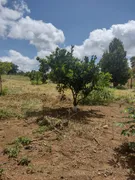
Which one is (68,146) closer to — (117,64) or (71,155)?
(71,155)

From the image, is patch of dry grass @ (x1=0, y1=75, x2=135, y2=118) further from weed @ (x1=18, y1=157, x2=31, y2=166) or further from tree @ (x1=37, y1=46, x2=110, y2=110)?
weed @ (x1=18, y1=157, x2=31, y2=166)

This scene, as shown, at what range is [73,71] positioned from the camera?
291 inches

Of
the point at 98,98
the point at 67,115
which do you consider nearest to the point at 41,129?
the point at 67,115

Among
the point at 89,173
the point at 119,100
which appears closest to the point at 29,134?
the point at 89,173

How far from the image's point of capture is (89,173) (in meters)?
3.06

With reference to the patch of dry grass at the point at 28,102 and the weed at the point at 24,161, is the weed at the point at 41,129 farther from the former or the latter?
the patch of dry grass at the point at 28,102

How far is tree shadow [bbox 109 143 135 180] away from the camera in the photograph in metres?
3.21

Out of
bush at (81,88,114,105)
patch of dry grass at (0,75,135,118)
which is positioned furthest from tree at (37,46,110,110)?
bush at (81,88,114,105)

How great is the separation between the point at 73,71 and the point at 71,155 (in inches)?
172

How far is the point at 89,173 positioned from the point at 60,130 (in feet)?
6.40

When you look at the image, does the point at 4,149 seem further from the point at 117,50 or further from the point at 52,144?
the point at 117,50

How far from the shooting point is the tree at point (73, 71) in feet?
24.0

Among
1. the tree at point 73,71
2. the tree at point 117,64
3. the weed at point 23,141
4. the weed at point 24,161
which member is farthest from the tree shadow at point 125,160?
the tree at point 117,64

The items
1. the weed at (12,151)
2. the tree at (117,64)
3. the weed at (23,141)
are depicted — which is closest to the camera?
the weed at (12,151)
